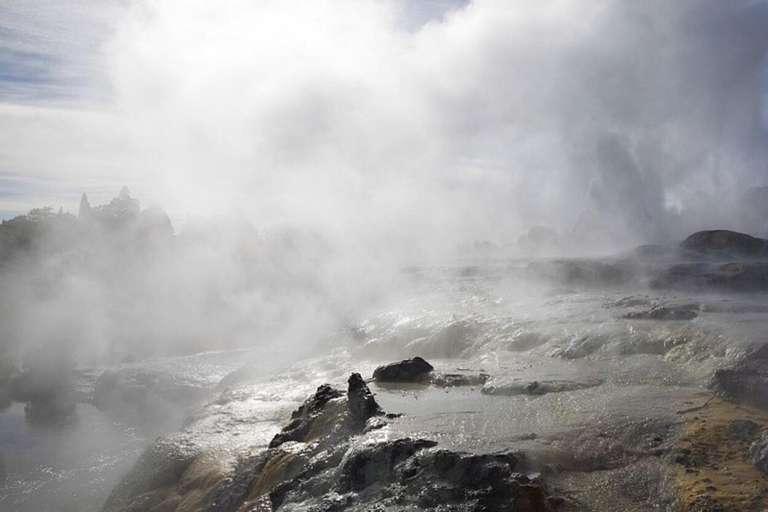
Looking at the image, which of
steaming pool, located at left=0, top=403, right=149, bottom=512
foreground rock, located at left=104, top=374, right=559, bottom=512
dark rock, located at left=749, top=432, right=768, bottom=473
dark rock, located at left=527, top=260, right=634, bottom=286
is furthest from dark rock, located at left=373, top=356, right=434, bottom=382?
dark rock, located at left=527, top=260, right=634, bottom=286

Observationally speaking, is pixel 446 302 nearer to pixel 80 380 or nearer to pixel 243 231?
pixel 80 380

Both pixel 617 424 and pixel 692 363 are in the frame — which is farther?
pixel 692 363

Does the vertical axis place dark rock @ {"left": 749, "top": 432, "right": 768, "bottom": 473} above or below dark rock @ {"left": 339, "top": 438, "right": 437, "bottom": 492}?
below

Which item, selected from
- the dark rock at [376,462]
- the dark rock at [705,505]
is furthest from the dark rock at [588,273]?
the dark rock at [376,462]

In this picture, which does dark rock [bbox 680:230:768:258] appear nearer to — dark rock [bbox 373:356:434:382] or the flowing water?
→ the flowing water

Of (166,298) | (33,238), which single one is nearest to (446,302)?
(166,298)

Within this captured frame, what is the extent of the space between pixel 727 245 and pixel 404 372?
17.0 meters

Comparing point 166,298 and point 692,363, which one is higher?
point 166,298

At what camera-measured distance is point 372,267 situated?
23609 millimetres

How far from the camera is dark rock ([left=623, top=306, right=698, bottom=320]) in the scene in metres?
9.55

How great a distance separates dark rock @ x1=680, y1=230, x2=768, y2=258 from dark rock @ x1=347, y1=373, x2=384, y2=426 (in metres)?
17.5

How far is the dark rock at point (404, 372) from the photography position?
8609 millimetres

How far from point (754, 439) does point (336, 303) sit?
13.8 metres

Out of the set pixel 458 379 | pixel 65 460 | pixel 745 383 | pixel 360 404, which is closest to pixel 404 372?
pixel 458 379
